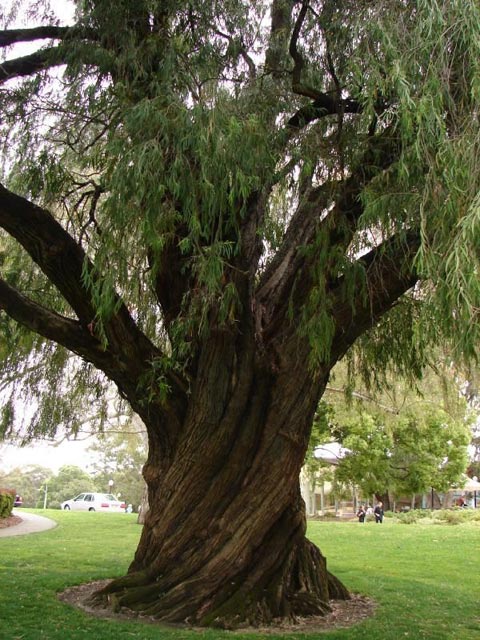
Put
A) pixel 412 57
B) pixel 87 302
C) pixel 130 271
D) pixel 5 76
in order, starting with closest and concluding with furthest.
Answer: pixel 412 57
pixel 130 271
pixel 87 302
pixel 5 76

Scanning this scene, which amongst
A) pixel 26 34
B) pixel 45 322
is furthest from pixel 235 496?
pixel 26 34

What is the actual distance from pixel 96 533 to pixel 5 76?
12597mm

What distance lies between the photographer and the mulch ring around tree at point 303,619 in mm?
6414

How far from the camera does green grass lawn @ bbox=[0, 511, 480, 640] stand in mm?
6137

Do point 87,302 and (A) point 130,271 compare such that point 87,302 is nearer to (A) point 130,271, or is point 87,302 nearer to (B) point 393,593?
(A) point 130,271

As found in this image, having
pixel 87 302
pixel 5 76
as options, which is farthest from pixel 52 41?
pixel 87 302

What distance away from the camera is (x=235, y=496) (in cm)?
690

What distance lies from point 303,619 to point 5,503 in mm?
15198

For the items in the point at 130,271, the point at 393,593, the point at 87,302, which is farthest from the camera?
the point at 393,593

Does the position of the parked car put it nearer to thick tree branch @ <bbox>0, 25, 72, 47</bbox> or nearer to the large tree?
the large tree

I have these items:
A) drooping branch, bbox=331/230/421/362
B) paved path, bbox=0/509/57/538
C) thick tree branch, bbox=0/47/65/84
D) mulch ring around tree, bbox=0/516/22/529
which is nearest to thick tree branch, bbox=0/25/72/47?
thick tree branch, bbox=0/47/65/84

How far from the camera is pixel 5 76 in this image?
7.46 metres

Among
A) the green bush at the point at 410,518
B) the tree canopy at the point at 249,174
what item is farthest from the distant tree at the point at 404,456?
the tree canopy at the point at 249,174

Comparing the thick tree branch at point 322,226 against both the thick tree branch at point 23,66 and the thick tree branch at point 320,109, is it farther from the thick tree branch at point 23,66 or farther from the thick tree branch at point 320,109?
the thick tree branch at point 23,66
